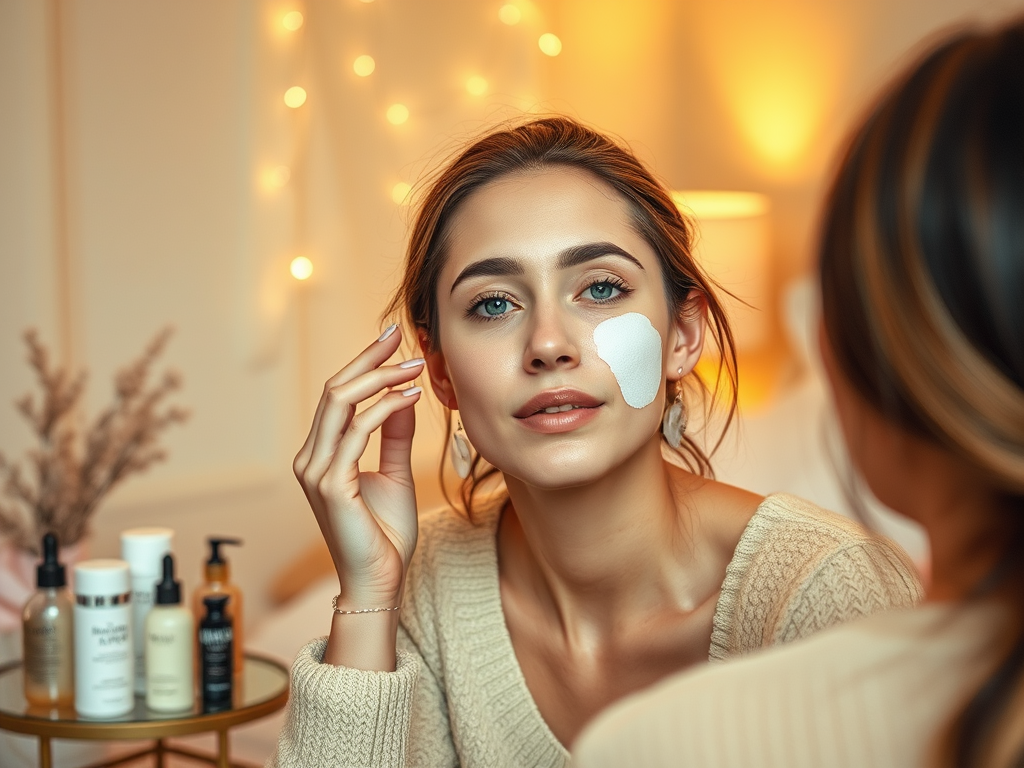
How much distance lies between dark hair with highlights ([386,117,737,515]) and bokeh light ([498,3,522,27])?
5.89ft

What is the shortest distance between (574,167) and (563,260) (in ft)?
0.46

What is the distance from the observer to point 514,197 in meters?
1.19

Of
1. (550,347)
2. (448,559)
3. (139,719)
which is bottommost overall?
(139,719)

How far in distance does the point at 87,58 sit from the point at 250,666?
3.95 feet

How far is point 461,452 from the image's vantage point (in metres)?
1.30

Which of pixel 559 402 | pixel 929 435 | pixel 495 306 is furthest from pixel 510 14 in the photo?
pixel 929 435

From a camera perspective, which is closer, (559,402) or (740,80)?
(559,402)

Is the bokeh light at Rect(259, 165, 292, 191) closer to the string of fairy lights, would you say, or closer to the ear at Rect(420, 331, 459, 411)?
the string of fairy lights

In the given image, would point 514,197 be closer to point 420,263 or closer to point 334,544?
point 420,263

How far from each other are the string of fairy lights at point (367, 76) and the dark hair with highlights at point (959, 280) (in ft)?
5.70

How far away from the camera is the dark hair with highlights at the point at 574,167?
1.23m

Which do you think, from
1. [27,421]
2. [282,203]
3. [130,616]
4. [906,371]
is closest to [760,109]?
[282,203]

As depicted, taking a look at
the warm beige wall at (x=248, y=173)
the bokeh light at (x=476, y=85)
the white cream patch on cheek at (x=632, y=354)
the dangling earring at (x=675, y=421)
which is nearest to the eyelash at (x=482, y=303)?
the white cream patch on cheek at (x=632, y=354)

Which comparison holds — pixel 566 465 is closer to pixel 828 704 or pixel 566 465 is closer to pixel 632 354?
pixel 632 354
